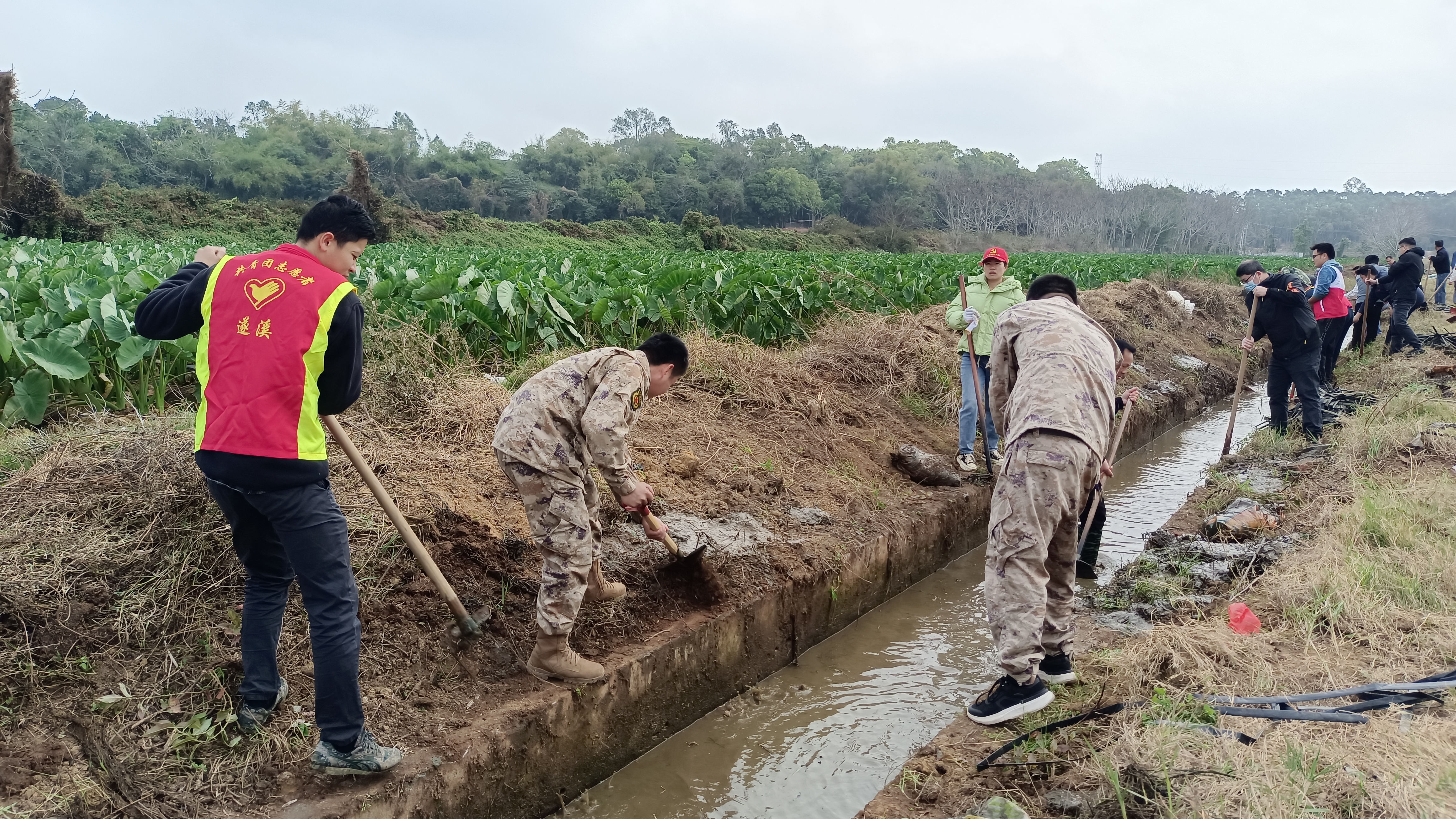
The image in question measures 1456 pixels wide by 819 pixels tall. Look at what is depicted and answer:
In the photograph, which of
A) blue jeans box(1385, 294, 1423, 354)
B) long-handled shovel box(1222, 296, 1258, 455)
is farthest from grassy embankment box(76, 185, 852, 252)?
long-handled shovel box(1222, 296, 1258, 455)

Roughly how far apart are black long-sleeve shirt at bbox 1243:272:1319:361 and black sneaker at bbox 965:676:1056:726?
6.12 metres

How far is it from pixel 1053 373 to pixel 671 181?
6383cm

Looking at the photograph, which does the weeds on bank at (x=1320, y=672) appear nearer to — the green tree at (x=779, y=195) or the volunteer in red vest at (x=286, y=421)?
the volunteer in red vest at (x=286, y=421)

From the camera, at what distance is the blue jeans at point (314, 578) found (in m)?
2.79

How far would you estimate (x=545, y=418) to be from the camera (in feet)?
11.7

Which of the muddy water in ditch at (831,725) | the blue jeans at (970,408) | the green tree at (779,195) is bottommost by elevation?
the muddy water in ditch at (831,725)

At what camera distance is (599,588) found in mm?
4148

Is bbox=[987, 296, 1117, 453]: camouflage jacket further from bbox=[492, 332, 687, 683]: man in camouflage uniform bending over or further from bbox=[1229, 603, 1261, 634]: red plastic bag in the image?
bbox=[492, 332, 687, 683]: man in camouflage uniform bending over

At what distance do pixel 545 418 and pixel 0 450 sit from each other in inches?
114

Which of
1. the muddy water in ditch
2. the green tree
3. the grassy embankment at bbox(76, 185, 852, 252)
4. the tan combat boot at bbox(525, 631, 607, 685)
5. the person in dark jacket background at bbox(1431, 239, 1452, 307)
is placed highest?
the green tree

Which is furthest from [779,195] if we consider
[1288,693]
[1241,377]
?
[1288,693]

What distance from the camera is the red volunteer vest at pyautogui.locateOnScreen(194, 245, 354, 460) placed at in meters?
2.68

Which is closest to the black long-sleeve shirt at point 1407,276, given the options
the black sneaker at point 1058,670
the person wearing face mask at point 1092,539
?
the person wearing face mask at point 1092,539

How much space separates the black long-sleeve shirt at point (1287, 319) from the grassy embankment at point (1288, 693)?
2220mm
